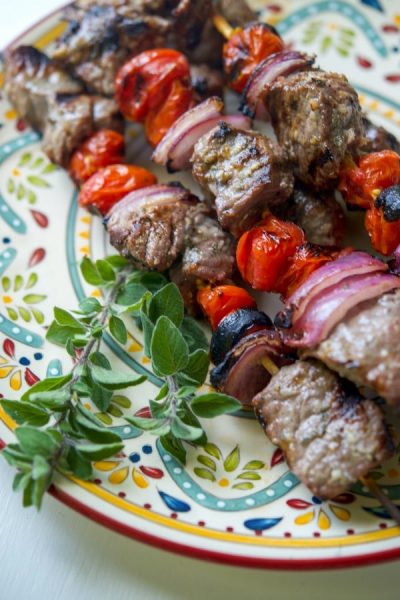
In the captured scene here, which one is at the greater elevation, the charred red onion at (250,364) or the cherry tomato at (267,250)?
the cherry tomato at (267,250)

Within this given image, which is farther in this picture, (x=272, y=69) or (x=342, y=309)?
(x=272, y=69)

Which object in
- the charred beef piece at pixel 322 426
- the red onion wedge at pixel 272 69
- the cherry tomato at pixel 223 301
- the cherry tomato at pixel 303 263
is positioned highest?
the red onion wedge at pixel 272 69

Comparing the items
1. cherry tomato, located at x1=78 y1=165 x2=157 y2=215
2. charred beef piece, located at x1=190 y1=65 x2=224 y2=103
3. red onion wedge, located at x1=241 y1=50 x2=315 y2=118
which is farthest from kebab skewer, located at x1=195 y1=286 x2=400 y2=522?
charred beef piece, located at x1=190 y1=65 x2=224 y2=103

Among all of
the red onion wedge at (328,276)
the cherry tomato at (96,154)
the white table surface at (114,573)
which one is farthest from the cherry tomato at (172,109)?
the white table surface at (114,573)

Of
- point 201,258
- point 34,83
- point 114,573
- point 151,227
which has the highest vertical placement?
point 34,83

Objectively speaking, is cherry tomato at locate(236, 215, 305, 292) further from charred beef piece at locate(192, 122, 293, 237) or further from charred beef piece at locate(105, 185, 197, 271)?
charred beef piece at locate(105, 185, 197, 271)

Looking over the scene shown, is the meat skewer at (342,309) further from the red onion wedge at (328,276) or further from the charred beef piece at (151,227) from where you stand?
the charred beef piece at (151,227)

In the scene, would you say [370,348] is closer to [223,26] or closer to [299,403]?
[299,403]

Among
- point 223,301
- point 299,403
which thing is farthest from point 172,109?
point 299,403
